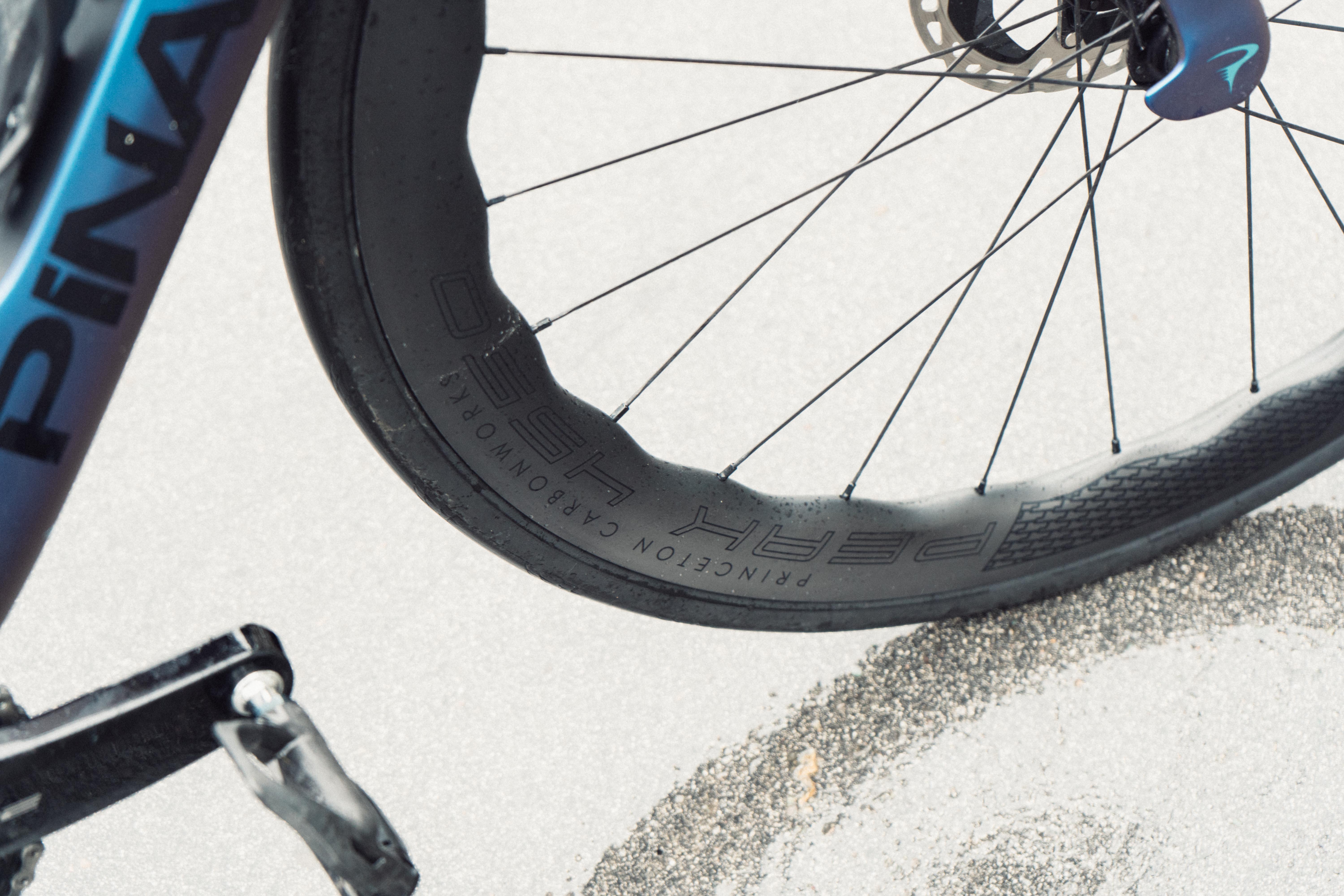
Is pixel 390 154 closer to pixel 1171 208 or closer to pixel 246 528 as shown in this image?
pixel 246 528

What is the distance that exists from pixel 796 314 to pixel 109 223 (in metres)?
0.71

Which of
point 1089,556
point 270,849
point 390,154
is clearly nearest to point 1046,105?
point 1089,556

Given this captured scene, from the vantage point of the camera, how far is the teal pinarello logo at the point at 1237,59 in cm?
52

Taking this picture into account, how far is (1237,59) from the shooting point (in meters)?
0.53

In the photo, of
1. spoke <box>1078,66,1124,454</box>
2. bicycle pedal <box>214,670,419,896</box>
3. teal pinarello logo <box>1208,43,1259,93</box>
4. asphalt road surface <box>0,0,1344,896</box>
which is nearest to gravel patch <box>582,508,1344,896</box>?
asphalt road surface <box>0,0,1344,896</box>

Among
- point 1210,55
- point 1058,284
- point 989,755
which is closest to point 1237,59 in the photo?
point 1210,55

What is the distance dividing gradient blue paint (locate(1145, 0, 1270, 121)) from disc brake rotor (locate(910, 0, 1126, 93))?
14 cm

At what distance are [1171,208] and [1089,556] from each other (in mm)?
440

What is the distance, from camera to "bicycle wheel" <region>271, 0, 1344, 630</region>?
1.60 ft

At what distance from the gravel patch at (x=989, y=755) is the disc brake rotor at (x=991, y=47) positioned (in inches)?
15.6

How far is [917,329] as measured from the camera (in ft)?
3.27

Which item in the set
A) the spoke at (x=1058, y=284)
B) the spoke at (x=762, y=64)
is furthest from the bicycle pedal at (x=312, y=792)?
the spoke at (x=1058, y=284)

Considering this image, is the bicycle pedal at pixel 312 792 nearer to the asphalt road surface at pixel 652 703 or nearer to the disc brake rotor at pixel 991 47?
the asphalt road surface at pixel 652 703

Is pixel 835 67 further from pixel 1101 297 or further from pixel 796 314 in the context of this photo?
pixel 796 314
